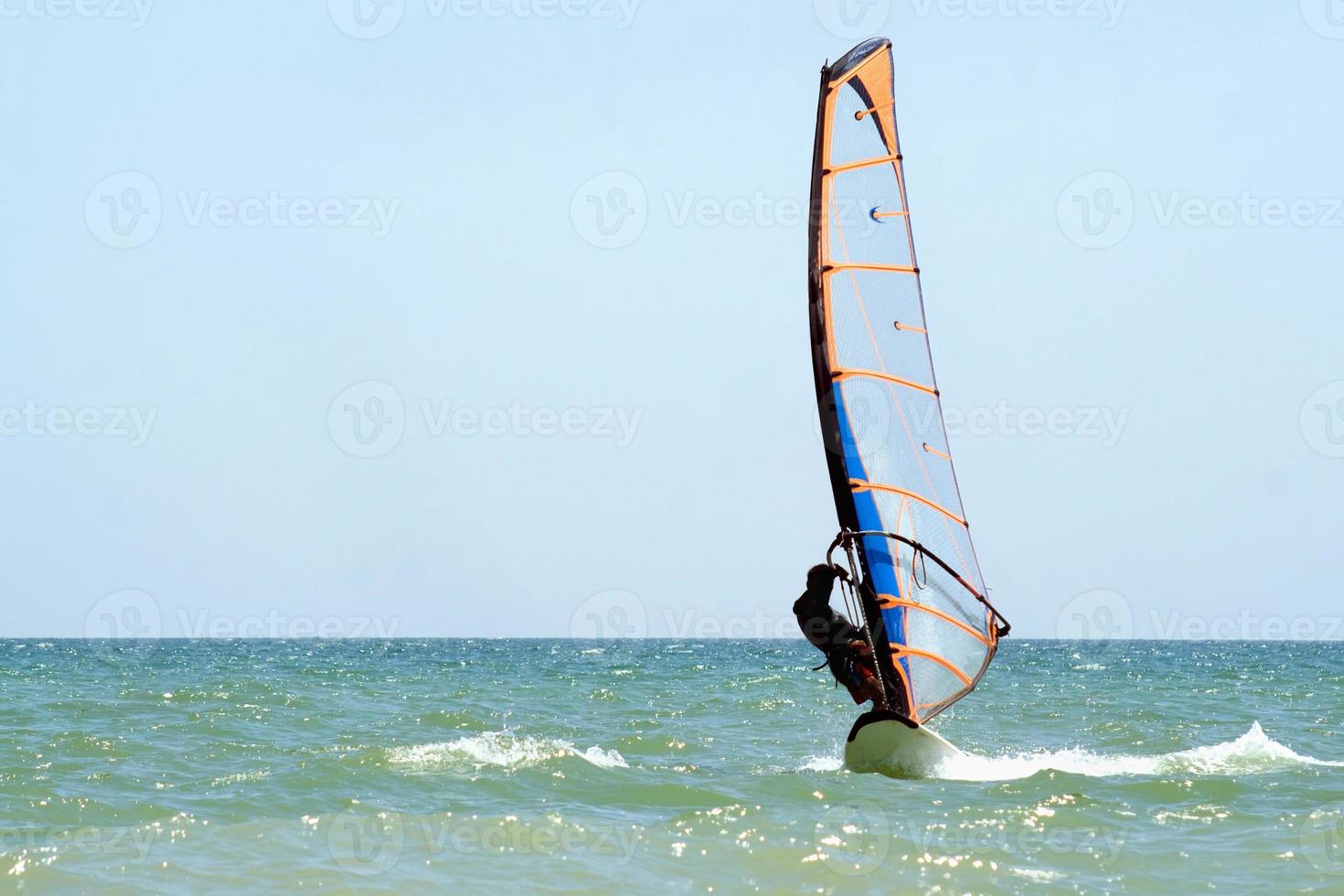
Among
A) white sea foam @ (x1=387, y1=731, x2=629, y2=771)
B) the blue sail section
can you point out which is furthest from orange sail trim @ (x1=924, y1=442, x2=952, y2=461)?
white sea foam @ (x1=387, y1=731, x2=629, y2=771)

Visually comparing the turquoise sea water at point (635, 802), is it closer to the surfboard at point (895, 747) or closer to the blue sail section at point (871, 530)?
the surfboard at point (895, 747)

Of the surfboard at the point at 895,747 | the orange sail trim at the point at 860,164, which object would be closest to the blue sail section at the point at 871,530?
the surfboard at the point at 895,747

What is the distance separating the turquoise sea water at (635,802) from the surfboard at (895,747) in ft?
0.52

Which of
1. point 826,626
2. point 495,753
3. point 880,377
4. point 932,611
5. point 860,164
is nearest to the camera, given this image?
point 826,626

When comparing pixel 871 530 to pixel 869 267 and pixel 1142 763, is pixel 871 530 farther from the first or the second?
pixel 1142 763

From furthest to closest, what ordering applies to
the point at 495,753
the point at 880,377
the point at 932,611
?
1. the point at 495,753
2. the point at 932,611
3. the point at 880,377

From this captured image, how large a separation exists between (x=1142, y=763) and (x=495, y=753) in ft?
15.6

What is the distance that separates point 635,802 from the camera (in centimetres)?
779

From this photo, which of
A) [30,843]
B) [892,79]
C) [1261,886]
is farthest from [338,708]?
[1261,886]

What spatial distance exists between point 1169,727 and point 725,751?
4.99 metres

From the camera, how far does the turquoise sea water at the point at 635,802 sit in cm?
593

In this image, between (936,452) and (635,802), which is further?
(936,452)

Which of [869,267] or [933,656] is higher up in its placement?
[869,267]

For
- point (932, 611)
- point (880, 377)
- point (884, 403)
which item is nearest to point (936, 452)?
point (884, 403)
